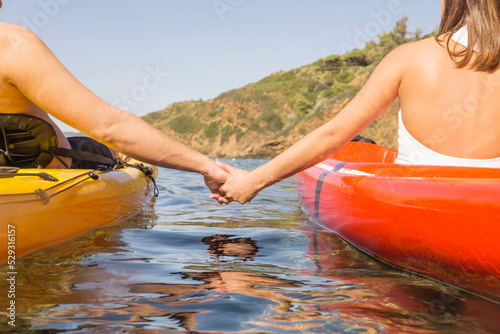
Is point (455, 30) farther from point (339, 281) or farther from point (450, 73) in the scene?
point (339, 281)

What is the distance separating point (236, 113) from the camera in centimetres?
6444

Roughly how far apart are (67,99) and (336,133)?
1569mm

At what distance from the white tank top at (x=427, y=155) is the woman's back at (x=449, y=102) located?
3cm

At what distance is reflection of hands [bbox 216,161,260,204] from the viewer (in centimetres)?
315

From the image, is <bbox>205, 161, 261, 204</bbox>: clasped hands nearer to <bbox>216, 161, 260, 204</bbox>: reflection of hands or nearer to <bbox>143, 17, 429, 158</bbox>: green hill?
<bbox>216, 161, 260, 204</bbox>: reflection of hands

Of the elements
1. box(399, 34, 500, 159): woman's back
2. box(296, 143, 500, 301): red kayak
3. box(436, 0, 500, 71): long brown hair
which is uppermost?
box(436, 0, 500, 71): long brown hair

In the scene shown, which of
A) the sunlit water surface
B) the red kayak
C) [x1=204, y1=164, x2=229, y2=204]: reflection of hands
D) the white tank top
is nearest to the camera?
the sunlit water surface

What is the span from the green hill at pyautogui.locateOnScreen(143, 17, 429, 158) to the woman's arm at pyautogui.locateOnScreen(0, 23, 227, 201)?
127 feet

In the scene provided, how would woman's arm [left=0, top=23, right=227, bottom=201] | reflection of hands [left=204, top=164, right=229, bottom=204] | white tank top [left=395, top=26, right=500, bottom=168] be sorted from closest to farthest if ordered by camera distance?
woman's arm [left=0, top=23, right=227, bottom=201] → white tank top [left=395, top=26, right=500, bottom=168] → reflection of hands [left=204, top=164, right=229, bottom=204]

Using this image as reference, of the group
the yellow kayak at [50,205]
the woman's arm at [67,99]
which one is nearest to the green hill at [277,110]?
the yellow kayak at [50,205]

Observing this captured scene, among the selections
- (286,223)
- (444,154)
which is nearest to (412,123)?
(444,154)

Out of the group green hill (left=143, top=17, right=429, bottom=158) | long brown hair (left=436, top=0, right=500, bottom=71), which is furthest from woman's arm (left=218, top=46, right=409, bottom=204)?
green hill (left=143, top=17, right=429, bottom=158)

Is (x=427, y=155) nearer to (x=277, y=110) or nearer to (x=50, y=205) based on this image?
(x=50, y=205)

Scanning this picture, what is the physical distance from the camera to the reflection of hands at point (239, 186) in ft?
10.3
